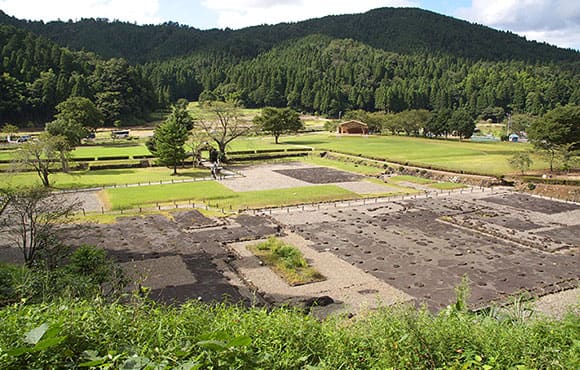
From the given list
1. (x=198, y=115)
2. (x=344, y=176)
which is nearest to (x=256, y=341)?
(x=344, y=176)

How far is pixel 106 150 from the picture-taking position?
58.7m

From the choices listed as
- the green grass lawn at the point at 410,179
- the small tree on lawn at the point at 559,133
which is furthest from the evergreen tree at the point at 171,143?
the small tree on lawn at the point at 559,133

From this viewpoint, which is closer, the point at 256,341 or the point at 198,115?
the point at 256,341

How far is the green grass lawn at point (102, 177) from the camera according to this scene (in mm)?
38656

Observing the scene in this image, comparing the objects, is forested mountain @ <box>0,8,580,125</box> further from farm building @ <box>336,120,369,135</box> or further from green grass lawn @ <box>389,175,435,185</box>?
green grass lawn @ <box>389,175,435,185</box>

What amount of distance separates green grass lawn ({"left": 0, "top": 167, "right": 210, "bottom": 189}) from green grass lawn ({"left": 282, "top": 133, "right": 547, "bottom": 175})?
24.5 m

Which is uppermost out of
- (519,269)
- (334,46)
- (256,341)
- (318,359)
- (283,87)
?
(334,46)

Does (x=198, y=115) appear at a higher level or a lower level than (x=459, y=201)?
higher

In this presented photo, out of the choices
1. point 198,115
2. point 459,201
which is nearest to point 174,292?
point 459,201

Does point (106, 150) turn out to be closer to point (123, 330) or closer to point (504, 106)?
point (123, 330)

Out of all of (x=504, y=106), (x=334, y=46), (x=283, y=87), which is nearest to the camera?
A: (x=504, y=106)

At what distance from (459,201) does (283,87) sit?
96073mm

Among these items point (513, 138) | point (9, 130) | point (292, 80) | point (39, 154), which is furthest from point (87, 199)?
point (292, 80)

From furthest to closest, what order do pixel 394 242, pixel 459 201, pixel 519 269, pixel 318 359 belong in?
pixel 459 201, pixel 394 242, pixel 519 269, pixel 318 359
